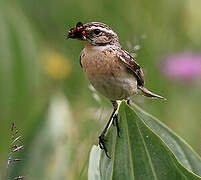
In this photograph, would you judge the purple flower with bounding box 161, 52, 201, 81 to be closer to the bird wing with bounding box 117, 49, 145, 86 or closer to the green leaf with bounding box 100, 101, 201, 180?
the bird wing with bounding box 117, 49, 145, 86

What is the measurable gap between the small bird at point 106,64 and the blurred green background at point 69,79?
115mm

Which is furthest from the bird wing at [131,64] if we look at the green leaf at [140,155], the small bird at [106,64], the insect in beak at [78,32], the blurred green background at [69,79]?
the green leaf at [140,155]

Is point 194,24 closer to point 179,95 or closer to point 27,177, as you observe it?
point 179,95

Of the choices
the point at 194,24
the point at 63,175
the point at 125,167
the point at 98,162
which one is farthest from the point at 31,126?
the point at 194,24

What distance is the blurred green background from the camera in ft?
17.2

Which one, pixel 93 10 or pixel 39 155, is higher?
pixel 93 10

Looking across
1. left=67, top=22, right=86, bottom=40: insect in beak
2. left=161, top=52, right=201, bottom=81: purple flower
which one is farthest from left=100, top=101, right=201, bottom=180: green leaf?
left=161, top=52, right=201, bottom=81: purple flower

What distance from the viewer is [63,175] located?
16.5ft

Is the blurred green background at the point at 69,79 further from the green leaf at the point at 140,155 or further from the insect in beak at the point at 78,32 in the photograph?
the green leaf at the point at 140,155

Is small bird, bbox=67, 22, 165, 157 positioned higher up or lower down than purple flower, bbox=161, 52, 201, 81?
lower down

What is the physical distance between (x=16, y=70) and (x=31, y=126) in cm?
94

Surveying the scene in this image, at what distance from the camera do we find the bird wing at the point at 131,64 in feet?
14.3

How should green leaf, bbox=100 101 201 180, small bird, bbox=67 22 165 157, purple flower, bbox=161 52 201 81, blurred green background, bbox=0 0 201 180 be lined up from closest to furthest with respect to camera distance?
green leaf, bbox=100 101 201 180
small bird, bbox=67 22 165 157
blurred green background, bbox=0 0 201 180
purple flower, bbox=161 52 201 81

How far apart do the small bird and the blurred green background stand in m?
0.12
